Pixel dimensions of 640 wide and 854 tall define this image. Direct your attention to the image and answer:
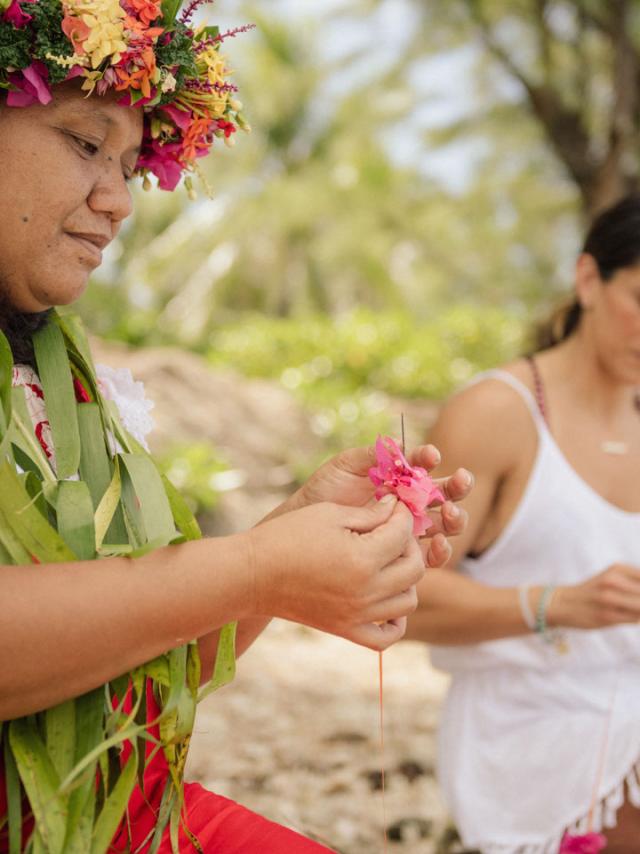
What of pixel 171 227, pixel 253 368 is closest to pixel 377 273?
pixel 171 227

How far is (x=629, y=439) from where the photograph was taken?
2939mm

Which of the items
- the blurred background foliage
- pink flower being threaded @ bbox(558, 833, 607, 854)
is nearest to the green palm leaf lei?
pink flower being threaded @ bbox(558, 833, 607, 854)

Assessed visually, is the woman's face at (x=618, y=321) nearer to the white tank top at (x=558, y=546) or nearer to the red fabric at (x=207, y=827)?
the white tank top at (x=558, y=546)

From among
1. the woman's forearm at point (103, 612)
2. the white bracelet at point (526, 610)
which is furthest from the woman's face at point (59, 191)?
the white bracelet at point (526, 610)

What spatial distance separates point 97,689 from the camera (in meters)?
1.41

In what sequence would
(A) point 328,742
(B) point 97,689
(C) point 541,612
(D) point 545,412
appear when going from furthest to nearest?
1. (A) point 328,742
2. (D) point 545,412
3. (C) point 541,612
4. (B) point 97,689

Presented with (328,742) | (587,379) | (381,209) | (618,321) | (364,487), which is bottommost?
(381,209)

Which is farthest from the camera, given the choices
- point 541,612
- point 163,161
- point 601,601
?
point 541,612

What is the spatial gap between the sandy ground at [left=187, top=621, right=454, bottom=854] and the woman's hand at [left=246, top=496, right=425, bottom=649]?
1636 millimetres

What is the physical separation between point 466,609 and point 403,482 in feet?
3.67

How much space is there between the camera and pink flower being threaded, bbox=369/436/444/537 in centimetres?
156

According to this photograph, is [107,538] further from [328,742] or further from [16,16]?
[328,742]

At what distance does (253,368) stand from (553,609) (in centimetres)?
1037

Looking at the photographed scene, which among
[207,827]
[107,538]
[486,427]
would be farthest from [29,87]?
[486,427]
